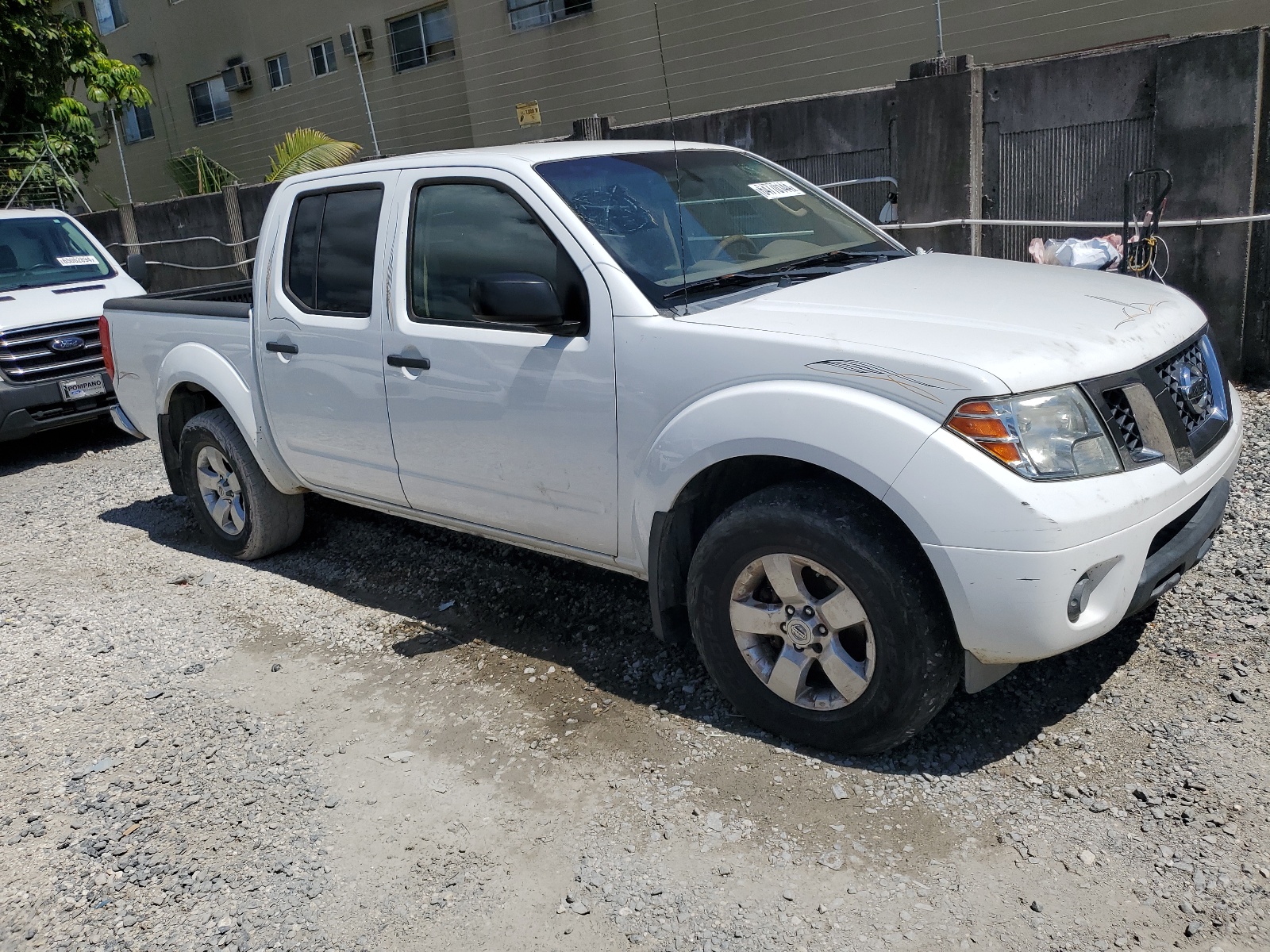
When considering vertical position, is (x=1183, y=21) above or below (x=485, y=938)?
above

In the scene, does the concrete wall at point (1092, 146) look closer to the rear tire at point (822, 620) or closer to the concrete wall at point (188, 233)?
the rear tire at point (822, 620)

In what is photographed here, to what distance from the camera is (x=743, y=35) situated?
13.0 m

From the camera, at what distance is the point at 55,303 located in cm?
905

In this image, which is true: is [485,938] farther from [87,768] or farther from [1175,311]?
[1175,311]

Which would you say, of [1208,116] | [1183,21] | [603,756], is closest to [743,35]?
[1183,21]

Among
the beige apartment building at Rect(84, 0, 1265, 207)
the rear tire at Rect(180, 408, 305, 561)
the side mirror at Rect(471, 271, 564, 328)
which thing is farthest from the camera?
the beige apartment building at Rect(84, 0, 1265, 207)

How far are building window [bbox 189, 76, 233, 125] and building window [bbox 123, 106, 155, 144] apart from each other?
7.95 feet

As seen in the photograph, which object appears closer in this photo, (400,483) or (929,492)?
(929,492)

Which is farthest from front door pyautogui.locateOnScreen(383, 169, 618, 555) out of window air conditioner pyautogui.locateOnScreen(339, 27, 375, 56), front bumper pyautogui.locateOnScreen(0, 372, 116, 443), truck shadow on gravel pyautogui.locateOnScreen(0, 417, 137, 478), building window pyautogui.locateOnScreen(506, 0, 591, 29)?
window air conditioner pyautogui.locateOnScreen(339, 27, 375, 56)

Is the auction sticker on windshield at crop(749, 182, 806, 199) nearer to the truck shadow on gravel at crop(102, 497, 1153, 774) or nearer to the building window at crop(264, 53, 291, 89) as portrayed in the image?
the truck shadow on gravel at crop(102, 497, 1153, 774)

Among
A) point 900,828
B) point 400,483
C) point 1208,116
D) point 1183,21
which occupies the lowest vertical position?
point 900,828

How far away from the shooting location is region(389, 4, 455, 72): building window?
1791 cm

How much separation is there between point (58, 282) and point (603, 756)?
27.0 ft

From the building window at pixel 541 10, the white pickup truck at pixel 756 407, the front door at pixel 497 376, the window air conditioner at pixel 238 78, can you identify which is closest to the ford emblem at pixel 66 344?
the white pickup truck at pixel 756 407
